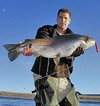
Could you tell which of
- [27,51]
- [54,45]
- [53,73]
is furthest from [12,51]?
[53,73]

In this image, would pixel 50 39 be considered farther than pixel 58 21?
No

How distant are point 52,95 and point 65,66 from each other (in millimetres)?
717

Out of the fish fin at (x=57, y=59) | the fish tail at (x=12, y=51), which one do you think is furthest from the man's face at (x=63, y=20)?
the fish tail at (x=12, y=51)

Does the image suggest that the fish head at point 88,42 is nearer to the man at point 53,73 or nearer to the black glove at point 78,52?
the black glove at point 78,52

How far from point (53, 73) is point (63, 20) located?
117cm

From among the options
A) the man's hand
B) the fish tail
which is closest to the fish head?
the man's hand

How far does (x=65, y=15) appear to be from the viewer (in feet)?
31.0

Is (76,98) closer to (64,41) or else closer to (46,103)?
(46,103)

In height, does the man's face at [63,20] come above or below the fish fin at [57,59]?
Answer: above

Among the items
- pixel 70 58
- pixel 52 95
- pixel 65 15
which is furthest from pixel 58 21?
pixel 52 95

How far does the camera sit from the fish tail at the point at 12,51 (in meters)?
8.75

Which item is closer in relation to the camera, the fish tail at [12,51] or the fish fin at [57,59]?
the fish tail at [12,51]

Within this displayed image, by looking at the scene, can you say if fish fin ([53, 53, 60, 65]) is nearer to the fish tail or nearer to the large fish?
the large fish

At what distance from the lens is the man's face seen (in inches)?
372
